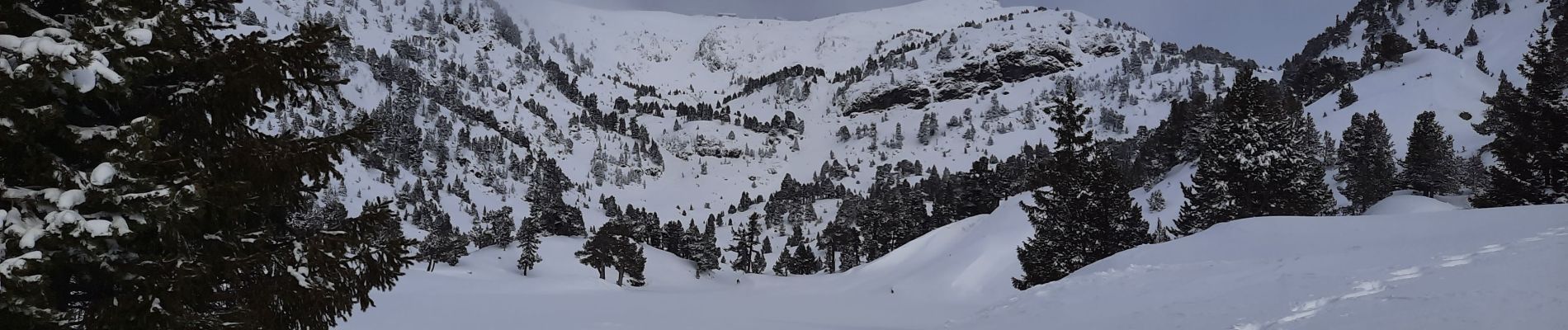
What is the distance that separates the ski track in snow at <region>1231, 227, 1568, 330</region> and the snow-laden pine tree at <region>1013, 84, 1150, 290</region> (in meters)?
17.8

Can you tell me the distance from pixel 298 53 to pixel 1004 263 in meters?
42.7

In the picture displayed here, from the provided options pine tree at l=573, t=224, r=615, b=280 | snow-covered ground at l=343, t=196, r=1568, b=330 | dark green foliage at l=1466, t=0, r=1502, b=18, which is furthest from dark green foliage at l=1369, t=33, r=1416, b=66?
pine tree at l=573, t=224, r=615, b=280

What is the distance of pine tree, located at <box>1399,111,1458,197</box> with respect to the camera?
184 ft

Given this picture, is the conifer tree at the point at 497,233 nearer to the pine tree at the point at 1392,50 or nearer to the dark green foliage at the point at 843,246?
the dark green foliage at the point at 843,246

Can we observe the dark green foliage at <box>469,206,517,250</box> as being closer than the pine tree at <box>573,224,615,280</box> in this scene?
No

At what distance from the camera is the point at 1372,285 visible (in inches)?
374

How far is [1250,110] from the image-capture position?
2989 cm

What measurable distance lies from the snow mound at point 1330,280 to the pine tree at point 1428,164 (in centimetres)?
5632

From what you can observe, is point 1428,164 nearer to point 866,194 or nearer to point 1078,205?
point 1078,205

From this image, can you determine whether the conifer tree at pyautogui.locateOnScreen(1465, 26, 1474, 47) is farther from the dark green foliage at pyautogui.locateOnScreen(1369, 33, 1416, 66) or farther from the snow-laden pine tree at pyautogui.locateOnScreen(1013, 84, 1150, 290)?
the snow-laden pine tree at pyautogui.locateOnScreen(1013, 84, 1150, 290)

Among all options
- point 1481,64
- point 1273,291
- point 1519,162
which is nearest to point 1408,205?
point 1519,162

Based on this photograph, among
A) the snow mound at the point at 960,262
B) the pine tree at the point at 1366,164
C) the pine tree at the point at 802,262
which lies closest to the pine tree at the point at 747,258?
the pine tree at the point at 802,262

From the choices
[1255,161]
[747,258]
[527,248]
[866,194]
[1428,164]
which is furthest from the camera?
[866,194]

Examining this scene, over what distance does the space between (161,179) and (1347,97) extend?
12013 cm
